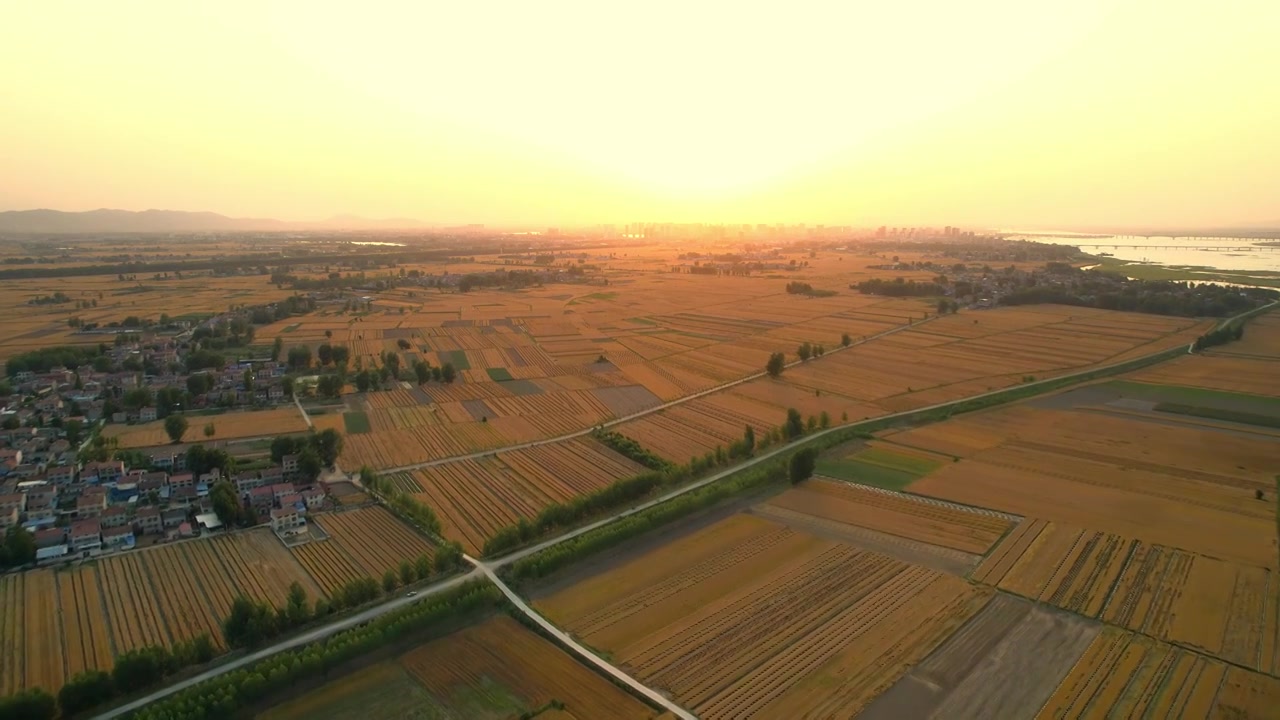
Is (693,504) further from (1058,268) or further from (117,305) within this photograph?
(1058,268)

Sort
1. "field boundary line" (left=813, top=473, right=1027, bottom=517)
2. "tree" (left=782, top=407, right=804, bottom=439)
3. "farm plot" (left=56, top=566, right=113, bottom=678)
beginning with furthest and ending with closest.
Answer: "tree" (left=782, top=407, right=804, bottom=439)
"field boundary line" (left=813, top=473, right=1027, bottom=517)
"farm plot" (left=56, top=566, right=113, bottom=678)

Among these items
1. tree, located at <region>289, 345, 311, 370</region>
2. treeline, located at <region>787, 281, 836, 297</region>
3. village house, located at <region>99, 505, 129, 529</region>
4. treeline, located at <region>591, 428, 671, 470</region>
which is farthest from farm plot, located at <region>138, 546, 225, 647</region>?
treeline, located at <region>787, 281, 836, 297</region>

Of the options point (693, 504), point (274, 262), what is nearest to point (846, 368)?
point (693, 504)

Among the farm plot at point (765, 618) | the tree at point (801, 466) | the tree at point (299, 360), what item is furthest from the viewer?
the tree at point (299, 360)

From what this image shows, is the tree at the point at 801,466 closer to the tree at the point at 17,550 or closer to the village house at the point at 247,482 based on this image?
the village house at the point at 247,482

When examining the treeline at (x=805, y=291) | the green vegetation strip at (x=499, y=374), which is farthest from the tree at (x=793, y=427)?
the treeline at (x=805, y=291)

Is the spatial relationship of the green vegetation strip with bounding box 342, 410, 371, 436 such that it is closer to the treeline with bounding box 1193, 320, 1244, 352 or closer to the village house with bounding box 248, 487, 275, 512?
the village house with bounding box 248, 487, 275, 512

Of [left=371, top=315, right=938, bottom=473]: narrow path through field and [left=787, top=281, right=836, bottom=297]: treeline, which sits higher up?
[left=787, top=281, right=836, bottom=297]: treeline
